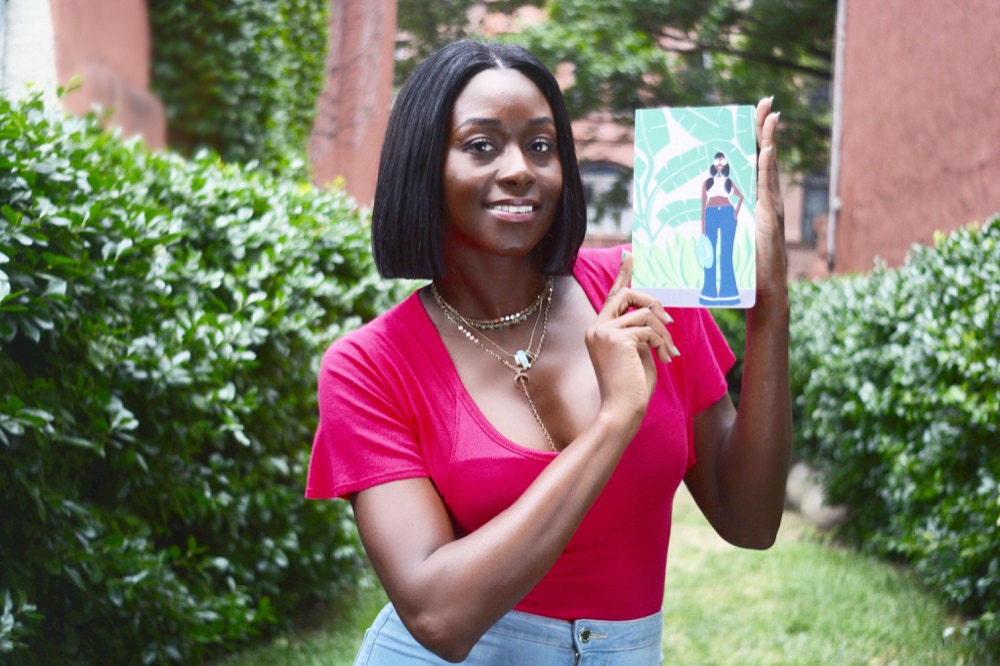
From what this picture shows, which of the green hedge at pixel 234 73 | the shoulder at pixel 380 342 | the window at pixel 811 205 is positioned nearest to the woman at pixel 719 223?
the shoulder at pixel 380 342

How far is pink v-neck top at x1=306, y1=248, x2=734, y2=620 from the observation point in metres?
1.90

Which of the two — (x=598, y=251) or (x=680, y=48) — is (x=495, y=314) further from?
(x=680, y=48)

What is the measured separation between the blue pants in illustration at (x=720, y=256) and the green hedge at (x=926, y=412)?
2.75 meters

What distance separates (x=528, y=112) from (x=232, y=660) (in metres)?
3.00

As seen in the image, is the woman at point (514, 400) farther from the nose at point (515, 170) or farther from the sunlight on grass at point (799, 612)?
the sunlight on grass at point (799, 612)

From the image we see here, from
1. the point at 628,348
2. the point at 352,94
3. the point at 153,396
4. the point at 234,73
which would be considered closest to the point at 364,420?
the point at 628,348

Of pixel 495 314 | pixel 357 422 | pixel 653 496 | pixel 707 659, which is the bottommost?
pixel 707 659

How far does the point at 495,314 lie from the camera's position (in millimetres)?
2174

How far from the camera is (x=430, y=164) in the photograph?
1.99 m

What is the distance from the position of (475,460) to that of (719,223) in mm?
623

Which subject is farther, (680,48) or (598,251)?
(680,48)

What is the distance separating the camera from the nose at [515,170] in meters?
1.92

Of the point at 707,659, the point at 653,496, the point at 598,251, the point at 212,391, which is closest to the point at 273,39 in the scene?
the point at 212,391

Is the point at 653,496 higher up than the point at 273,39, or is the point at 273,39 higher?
the point at 273,39
